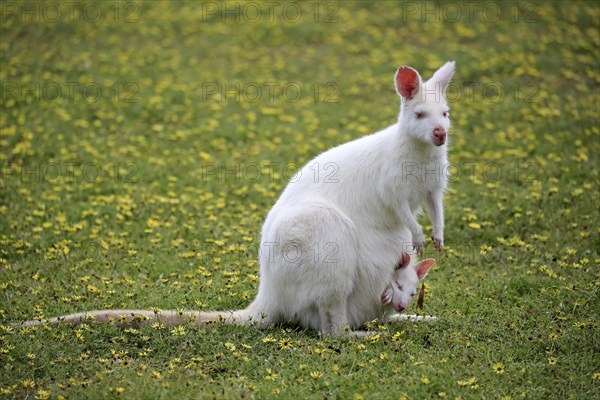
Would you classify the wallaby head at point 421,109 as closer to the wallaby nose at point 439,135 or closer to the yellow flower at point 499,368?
the wallaby nose at point 439,135

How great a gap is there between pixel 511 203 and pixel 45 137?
6709 millimetres

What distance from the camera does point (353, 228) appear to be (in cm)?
541

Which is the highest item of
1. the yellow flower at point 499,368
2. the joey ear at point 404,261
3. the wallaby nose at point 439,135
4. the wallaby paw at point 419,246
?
the wallaby nose at point 439,135

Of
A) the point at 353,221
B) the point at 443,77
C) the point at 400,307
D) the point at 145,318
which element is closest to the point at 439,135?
the point at 443,77

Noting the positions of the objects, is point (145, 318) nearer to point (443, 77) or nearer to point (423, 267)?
point (423, 267)

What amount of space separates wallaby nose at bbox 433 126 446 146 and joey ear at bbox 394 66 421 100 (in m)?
0.38

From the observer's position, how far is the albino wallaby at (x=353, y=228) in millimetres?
5250

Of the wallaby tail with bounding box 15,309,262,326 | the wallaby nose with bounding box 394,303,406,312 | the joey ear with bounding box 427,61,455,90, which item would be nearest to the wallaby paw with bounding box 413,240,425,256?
the wallaby nose with bounding box 394,303,406,312

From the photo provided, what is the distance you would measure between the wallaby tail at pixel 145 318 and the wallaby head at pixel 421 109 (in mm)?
2003

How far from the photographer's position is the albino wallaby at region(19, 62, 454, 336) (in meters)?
5.25

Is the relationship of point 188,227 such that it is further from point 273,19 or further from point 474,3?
point 474,3

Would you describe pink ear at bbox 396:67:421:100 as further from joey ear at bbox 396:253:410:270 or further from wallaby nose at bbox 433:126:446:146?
joey ear at bbox 396:253:410:270

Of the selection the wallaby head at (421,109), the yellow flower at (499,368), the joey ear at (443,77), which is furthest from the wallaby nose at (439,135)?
the yellow flower at (499,368)

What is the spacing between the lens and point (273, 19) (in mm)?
14797
